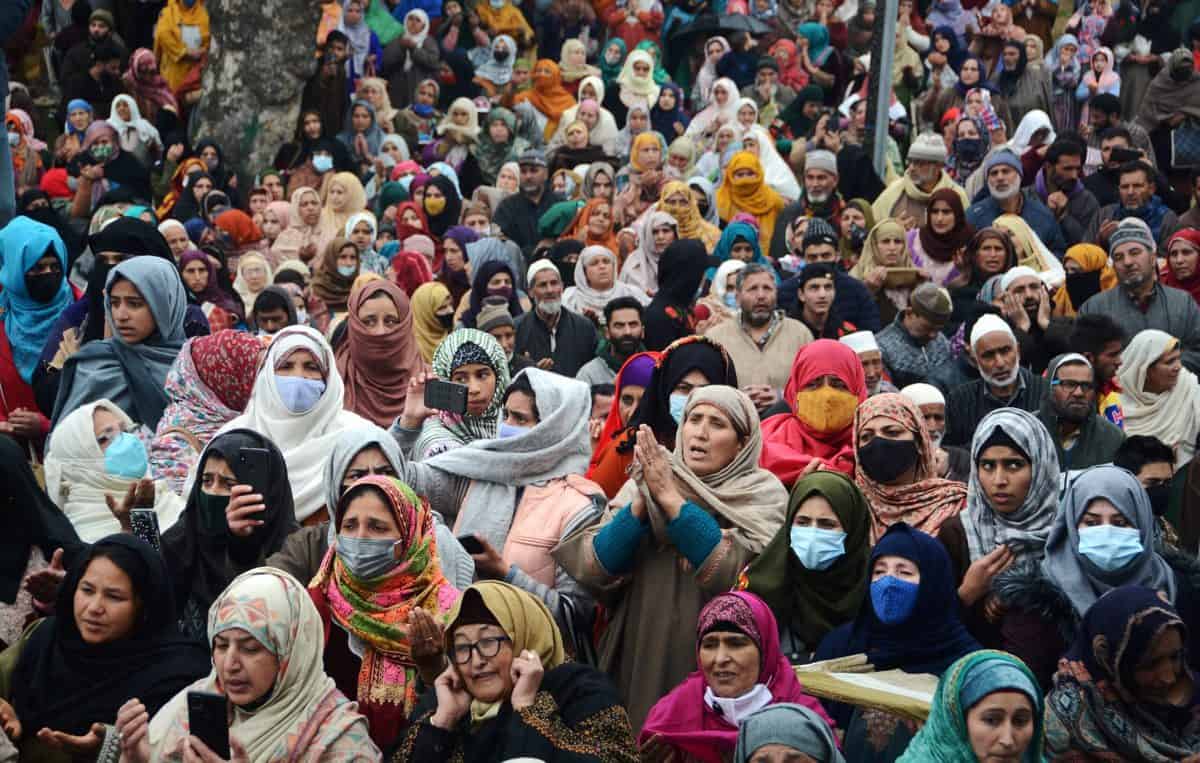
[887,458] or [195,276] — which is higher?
[887,458]

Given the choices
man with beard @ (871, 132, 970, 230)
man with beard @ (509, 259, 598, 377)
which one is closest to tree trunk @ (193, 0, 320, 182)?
man with beard @ (871, 132, 970, 230)

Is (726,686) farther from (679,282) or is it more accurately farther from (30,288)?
(30,288)

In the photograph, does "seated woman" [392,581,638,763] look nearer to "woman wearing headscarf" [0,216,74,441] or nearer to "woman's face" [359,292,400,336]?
"woman's face" [359,292,400,336]

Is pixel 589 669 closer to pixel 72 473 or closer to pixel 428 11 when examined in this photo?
pixel 72 473

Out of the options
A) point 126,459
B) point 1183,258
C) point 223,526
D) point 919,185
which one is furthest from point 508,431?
Answer: point 919,185

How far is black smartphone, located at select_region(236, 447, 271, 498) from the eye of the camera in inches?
217

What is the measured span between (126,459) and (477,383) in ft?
4.13

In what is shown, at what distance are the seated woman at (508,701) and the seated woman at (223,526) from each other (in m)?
1.05

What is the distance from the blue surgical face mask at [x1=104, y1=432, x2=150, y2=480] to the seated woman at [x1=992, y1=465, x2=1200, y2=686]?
2.98 metres

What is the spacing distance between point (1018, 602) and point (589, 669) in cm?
135

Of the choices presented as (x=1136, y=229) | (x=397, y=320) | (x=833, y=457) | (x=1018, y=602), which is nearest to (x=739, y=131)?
(x=1136, y=229)

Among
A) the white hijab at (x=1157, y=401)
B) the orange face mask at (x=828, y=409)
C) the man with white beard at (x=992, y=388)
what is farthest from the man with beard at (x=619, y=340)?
the white hijab at (x=1157, y=401)

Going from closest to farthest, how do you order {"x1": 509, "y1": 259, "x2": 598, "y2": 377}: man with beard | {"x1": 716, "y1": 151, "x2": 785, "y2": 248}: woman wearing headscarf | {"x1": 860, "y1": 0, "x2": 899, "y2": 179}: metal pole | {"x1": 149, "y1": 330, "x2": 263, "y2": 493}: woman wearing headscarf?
{"x1": 149, "y1": 330, "x2": 263, "y2": 493}: woman wearing headscarf → {"x1": 509, "y1": 259, "x2": 598, "y2": 377}: man with beard → {"x1": 860, "y1": 0, "x2": 899, "y2": 179}: metal pole → {"x1": 716, "y1": 151, "x2": 785, "y2": 248}: woman wearing headscarf

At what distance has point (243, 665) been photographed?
15.0 ft
